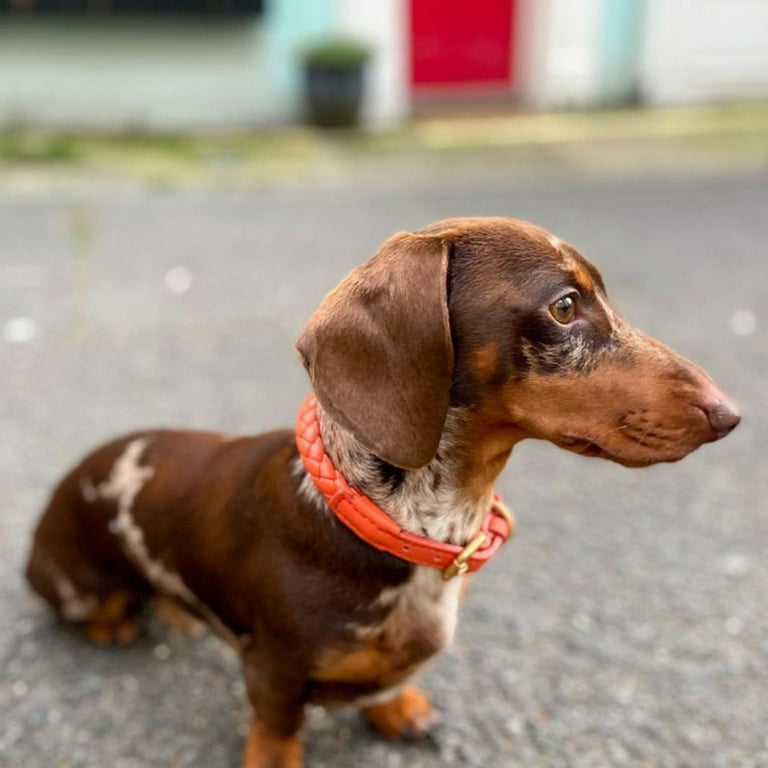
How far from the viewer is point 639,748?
2.42 meters

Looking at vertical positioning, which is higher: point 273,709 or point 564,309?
point 564,309

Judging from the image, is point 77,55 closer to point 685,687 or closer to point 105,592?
point 105,592

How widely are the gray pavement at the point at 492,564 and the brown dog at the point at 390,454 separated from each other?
1.07 feet

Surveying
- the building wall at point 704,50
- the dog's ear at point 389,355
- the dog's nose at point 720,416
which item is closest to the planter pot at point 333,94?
the building wall at point 704,50

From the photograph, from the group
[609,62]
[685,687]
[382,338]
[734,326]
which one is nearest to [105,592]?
[382,338]

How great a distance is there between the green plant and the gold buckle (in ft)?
25.8

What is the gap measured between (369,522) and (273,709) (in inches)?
22.9

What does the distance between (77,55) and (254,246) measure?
443cm

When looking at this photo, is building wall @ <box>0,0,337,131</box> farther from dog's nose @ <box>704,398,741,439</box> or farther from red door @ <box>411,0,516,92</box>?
dog's nose @ <box>704,398,741,439</box>

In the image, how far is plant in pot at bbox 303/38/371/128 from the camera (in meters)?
9.05

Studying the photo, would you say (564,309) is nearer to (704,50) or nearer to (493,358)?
(493,358)

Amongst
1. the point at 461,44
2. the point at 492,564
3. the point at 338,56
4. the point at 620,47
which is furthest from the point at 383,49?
the point at 492,564

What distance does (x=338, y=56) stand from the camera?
9031 mm

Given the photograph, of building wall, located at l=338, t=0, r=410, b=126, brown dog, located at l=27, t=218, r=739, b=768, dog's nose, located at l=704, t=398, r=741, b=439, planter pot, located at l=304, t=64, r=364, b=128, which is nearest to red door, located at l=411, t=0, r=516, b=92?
building wall, located at l=338, t=0, r=410, b=126
